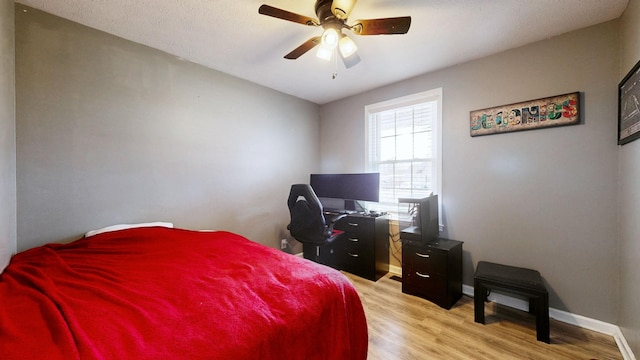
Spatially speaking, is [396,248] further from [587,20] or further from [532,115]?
[587,20]

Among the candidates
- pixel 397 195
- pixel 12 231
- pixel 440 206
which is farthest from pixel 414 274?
pixel 12 231

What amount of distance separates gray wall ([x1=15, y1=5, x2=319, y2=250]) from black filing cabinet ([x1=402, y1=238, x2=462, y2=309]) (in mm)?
1804

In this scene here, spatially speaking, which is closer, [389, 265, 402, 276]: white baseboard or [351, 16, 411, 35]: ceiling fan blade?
[351, 16, 411, 35]: ceiling fan blade

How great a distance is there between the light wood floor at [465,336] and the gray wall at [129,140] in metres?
1.87

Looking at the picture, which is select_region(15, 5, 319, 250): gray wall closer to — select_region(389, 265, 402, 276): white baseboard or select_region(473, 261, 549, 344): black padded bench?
select_region(389, 265, 402, 276): white baseboard

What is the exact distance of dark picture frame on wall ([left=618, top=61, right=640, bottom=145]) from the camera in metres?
1.48

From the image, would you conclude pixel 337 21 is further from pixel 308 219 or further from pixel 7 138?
pixel 7 138

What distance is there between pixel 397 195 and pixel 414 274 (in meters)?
1.05

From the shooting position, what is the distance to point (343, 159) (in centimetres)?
367

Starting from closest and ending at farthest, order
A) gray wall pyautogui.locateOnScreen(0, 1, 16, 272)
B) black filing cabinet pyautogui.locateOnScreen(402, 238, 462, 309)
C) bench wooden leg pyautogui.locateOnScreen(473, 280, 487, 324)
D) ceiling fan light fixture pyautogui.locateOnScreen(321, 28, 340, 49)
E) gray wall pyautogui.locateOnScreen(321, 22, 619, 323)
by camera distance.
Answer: gray wall pyautogui.locateOnScreen(0, 1, 16, 272), ceiling fan light fixture pyautogui.locateOnScreen(321, 28, 340, 49), gray wall pyautogui.locateOnScreen(321, 22, 619, 323), bench wooden leg pyautogui.locateOnScreen(473, 280, 487, 324), black filing cabinet pyautogui.locateOnScreen(402, 238, 462, 309)

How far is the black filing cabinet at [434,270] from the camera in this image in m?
2.25

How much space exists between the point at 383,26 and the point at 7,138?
2567 mm

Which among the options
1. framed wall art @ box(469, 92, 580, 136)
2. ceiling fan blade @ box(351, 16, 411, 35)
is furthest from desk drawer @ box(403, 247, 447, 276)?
ceiling fan blade @ box(351, 16, 411, 35)

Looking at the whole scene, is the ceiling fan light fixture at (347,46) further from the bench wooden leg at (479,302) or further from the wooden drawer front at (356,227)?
the bench wooden leg at (479,302)
